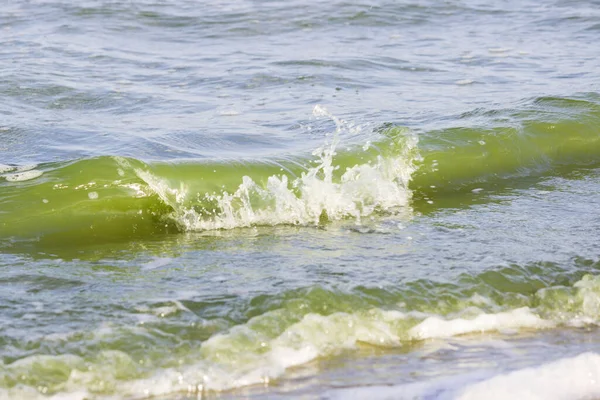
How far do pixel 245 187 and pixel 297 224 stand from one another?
440 millimetres

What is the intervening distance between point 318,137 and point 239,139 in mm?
565

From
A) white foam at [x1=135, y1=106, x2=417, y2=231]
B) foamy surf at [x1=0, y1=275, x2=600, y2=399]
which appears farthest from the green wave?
foamy surf at [x1=0, y1=275, x2=600, y2=399]

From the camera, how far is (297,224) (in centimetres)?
507

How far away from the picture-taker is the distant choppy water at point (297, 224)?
333 cm

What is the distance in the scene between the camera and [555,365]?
3312 mm

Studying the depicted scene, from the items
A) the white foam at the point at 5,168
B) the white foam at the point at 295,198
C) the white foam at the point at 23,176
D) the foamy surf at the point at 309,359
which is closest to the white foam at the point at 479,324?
the foamy surf at the point at 309,359

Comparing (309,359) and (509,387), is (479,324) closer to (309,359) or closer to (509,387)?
(509,387)

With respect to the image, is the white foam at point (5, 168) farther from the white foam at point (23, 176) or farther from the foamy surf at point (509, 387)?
the foamy surf at point (509, 387)

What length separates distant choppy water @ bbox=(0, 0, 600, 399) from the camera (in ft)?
10.9

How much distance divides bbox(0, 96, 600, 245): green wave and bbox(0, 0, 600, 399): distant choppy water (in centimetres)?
1

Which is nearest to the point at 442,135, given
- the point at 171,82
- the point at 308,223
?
the point at 308,223

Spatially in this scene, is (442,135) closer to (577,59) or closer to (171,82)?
(171,82)

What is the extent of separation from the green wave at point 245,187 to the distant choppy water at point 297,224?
0.05 feet

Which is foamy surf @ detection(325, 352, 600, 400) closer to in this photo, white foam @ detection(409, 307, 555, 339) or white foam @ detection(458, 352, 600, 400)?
white foam @ detection(458, 352, 600, 400)
